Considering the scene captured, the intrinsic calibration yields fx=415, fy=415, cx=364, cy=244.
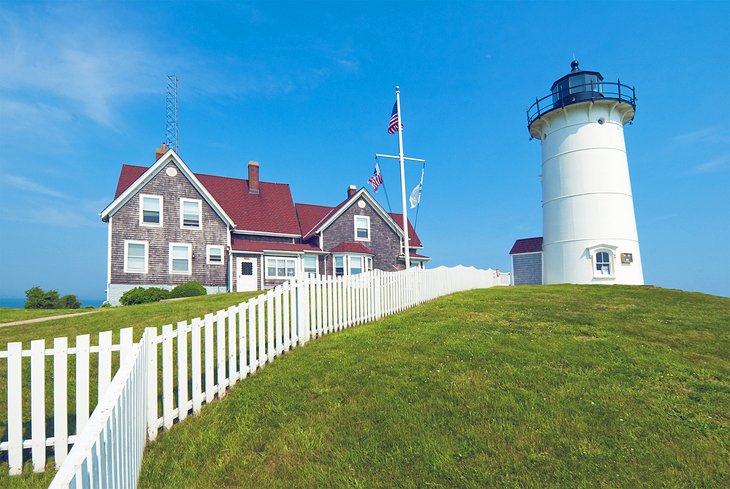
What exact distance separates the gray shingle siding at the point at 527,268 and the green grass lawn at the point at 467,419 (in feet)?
82.5

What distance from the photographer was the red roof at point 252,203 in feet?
92.9

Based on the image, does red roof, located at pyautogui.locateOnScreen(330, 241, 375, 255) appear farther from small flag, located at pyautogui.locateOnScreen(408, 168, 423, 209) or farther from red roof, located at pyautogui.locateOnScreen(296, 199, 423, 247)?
small flag, located at pyautogui.locateOnScreen(408, 168, 423, 209)

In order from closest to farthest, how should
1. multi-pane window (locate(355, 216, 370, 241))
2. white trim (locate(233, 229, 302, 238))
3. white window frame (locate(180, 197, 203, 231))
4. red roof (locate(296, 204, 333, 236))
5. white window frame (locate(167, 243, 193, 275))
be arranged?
1. white window frame (locate(167, 243, 193, 275))
2. white window frame (locate(180, 197, 203, 231))
3. white trim (locate(233, 229, 302, 238))
4. multi-pane window (locate(355, 216, 370, 241))
5. red roof (locate(296, 204, 333, 236))

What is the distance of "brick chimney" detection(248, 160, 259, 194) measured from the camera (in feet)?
101

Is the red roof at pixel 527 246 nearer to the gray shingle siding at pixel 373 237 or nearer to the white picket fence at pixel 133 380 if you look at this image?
the gray shingle siding at pixel 373 237

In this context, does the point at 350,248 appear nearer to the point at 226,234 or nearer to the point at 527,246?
the point at 226,234

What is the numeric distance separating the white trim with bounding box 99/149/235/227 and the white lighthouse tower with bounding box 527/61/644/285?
20301 mm

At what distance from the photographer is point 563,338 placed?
8.36m

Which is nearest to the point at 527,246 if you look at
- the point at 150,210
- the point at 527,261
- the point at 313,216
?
the point at 527,261

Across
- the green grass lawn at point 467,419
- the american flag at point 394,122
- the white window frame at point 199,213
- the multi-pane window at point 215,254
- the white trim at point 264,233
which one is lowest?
the green grass lawn at point 467,419

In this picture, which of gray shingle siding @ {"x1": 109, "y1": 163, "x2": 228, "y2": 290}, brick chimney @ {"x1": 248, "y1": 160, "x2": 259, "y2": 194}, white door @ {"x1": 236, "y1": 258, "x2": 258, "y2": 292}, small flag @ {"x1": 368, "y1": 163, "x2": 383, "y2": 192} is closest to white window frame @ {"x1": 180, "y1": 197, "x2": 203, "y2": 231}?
gray shingle siding @ {"x1": 109, "y1": 163, "x2": 228, "y2": 290}

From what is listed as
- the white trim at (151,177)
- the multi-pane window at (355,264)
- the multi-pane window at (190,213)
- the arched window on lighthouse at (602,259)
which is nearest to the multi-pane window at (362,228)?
the multi-pane window at (355,264)

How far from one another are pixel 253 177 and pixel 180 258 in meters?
8.92

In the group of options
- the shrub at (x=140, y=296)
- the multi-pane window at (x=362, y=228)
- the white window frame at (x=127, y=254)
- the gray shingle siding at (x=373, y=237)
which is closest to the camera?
the shrub at (x=140, y=296)
